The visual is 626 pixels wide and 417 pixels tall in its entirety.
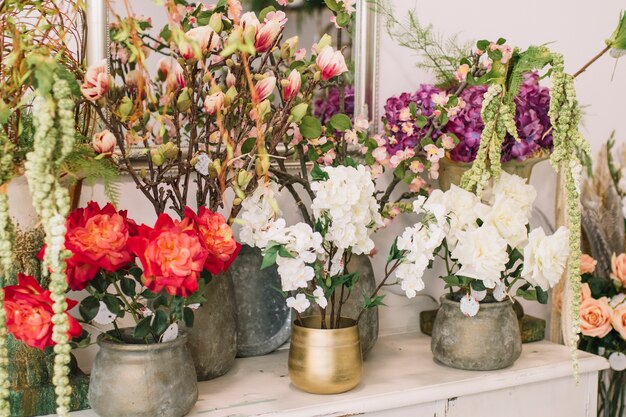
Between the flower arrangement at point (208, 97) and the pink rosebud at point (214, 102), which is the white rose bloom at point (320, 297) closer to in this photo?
the flower arrangement at point (208, 97)

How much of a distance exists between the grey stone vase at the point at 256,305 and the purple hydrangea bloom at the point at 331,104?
309 millimetres

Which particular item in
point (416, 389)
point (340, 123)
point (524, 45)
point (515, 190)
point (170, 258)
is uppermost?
point (524, 45)

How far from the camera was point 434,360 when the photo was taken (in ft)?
4.48

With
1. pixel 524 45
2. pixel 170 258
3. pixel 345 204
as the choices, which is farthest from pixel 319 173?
pixel 524 45

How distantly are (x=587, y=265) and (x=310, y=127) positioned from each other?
0.88 meters

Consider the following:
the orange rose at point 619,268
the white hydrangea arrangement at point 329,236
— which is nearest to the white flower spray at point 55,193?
the white hydrangea arrangement at point 329,236

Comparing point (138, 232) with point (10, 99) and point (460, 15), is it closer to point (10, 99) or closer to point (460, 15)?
point (10, 99)

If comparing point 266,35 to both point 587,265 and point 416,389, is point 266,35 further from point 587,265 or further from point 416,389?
point 587,265

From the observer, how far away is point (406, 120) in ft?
4.44

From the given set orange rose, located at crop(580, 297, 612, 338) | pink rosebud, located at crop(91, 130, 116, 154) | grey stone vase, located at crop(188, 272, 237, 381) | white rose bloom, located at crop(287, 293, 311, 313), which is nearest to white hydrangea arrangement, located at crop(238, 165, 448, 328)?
white rose bloom, located at crop(287, 293, 311, 313)

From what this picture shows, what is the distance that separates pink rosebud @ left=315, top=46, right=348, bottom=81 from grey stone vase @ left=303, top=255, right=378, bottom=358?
0.38 m

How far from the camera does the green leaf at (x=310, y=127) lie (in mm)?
1165

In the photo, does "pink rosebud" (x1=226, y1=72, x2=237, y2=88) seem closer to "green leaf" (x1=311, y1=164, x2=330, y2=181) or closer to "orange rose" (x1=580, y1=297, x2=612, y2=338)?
"green leaf" (x1=311, y1=164, x2=330, y2=181)

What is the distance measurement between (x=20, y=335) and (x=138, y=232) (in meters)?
0.22
